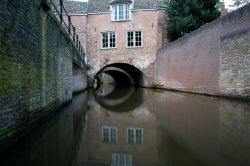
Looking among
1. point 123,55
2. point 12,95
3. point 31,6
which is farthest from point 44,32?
point 123,55

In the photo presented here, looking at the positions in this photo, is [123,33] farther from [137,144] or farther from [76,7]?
[137,144]

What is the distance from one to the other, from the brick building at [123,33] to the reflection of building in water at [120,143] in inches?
736

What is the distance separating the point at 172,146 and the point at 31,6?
3964 millimetres

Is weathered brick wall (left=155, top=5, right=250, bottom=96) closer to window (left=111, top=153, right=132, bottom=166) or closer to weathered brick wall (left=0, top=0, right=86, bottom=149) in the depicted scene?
weathered brick wall (left=0, top=0, right=86, bottom=149)

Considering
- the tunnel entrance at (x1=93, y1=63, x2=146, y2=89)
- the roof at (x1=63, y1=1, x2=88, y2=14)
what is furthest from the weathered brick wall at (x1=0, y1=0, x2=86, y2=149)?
the tunnel entrance at (x1=93, y1=63, x2=146, y2=89)

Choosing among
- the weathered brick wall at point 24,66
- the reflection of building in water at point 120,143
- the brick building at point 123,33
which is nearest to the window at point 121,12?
the brick building at point 123,33

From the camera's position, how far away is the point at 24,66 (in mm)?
5301

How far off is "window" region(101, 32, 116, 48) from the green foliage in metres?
5.04

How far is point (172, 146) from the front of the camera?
4.23 meters

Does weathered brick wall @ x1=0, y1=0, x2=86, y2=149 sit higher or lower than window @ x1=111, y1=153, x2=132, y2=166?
higher

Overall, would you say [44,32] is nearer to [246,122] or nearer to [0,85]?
[0,85]

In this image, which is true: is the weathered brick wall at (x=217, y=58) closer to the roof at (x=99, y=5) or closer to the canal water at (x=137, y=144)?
the canal water at (x=137, y=144)

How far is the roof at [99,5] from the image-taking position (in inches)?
999

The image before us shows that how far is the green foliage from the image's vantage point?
23.2 meters
